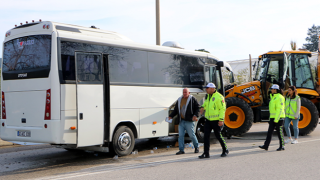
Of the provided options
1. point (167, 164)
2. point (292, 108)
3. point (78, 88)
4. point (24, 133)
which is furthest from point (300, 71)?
point (24, 133)

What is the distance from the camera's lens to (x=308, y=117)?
12406 millimetres

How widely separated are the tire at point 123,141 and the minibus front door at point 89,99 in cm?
50

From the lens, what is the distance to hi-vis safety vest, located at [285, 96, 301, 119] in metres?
10.5

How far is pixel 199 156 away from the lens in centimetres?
817

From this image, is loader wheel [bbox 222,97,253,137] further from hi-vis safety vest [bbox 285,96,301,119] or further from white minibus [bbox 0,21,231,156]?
white minibus [bbox 0,21,231,156]

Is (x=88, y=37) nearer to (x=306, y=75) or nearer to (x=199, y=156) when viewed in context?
(x=199, y=156)

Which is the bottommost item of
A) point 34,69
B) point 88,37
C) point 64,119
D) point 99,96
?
point 64,119

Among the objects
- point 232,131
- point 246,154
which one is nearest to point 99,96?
point 246,154

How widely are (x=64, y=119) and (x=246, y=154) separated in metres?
4.74

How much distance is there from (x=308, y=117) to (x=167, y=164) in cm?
728

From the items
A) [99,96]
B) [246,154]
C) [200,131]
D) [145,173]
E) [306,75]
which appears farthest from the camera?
[306,75]

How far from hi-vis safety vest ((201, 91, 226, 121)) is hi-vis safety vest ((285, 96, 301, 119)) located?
347 cm

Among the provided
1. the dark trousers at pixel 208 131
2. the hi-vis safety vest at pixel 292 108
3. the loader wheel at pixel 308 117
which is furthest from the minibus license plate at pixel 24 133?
the loader wheel at pixel 308 117

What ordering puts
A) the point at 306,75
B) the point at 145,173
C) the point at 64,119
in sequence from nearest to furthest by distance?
the point at 145,173, the point at 64,119, the point at 306,75
